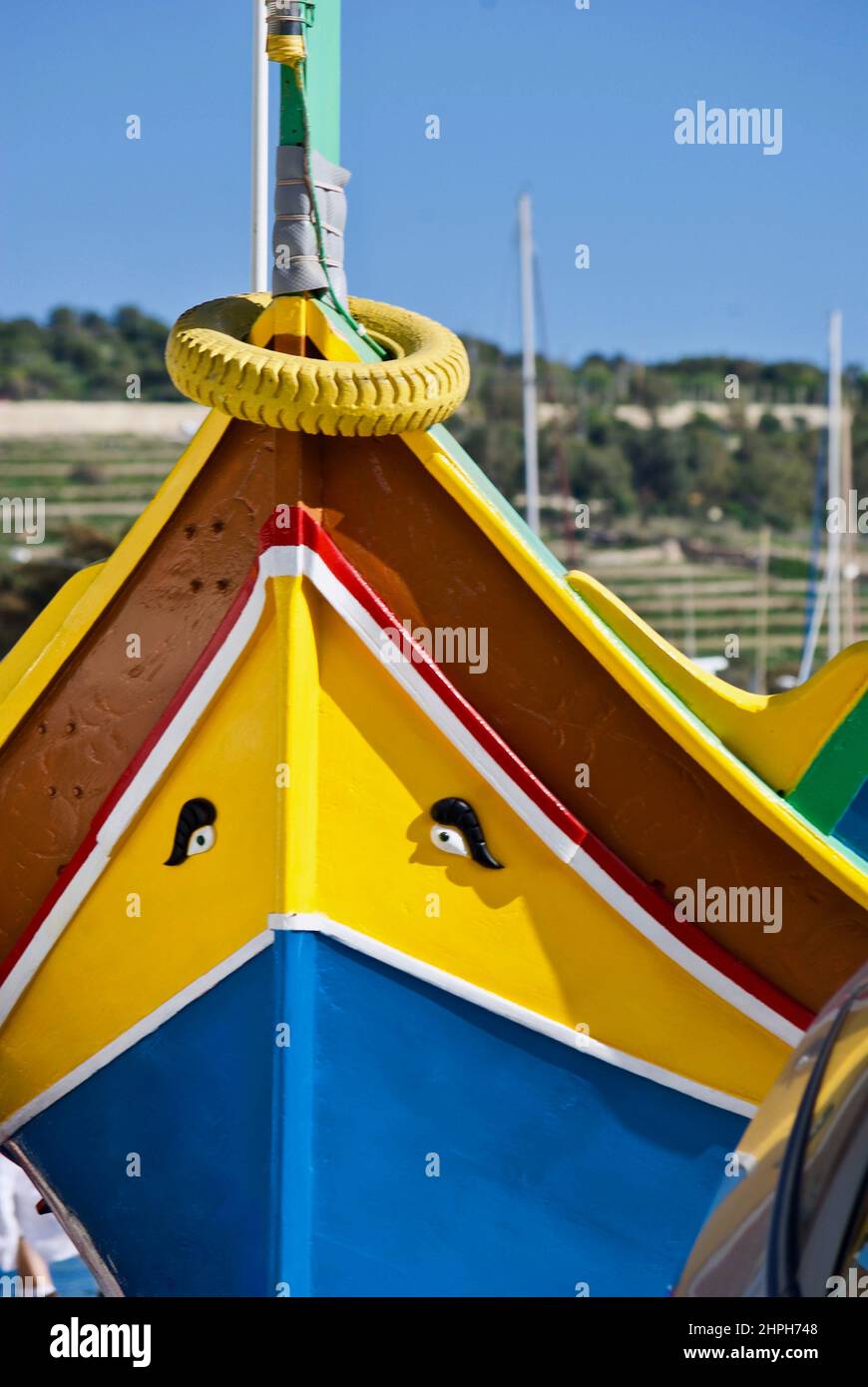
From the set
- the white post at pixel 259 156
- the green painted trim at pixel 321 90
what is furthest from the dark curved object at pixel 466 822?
the white post at pixel 259 156

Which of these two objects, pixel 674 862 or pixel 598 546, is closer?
pixel 674 862

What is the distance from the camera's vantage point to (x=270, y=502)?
354cm

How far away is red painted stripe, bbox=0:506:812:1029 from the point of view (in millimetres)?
3484

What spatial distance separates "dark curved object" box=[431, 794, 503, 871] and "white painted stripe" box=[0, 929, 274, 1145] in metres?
0.44

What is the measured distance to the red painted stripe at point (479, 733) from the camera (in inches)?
137

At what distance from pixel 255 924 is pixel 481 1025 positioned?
21.3 inches

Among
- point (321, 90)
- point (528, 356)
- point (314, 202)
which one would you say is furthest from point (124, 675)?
point (528, 356)

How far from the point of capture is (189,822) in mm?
3557

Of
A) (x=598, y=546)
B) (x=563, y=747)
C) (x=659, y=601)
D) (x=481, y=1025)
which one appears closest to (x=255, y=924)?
(x=481, y=1025)

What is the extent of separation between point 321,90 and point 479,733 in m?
1.46

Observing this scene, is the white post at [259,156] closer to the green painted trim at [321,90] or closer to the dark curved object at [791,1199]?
the green painted trim at [321,90]

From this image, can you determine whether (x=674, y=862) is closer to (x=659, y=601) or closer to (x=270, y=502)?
(x=270, y=502)

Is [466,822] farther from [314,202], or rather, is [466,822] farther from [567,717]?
[314,202]

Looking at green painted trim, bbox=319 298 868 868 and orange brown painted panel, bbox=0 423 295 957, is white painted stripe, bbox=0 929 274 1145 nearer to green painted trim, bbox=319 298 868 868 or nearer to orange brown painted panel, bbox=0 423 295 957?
orange brown painted panel, bbox=0 423 295 957
